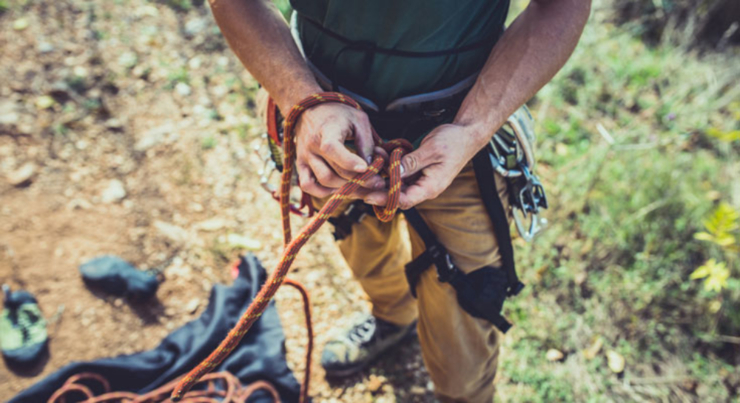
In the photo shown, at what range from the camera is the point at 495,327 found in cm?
163

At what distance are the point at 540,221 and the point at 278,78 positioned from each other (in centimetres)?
108

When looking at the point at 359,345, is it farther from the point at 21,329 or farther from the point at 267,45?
the point at 21,329

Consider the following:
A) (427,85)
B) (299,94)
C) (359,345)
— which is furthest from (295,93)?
(359,345)

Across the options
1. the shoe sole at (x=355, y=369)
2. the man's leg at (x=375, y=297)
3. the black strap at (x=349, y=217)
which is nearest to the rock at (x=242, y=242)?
the man's leg at (x=375, y=297)

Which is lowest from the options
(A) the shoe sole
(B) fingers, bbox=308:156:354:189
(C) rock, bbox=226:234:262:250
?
(A) the shoe sole

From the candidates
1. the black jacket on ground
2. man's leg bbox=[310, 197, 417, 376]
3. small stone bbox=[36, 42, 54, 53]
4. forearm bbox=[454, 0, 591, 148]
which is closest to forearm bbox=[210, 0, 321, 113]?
forearm bbox=[454, 0, 591, 148]

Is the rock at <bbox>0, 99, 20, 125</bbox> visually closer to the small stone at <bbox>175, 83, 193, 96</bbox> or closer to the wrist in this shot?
the small stone at <bbox>175, 83, 193, 96</bbox>

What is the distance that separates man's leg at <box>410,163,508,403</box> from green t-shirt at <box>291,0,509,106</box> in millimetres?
348

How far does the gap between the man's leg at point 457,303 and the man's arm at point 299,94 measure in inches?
15.3

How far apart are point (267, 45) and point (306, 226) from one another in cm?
65

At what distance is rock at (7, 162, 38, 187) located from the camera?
276 cm

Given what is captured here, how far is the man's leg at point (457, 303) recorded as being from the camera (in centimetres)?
150

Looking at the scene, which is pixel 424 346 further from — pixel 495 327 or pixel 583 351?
pixel 583 351

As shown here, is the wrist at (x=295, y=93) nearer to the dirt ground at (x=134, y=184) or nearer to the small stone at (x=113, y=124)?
the dirt ground at (x=134, y=184)
